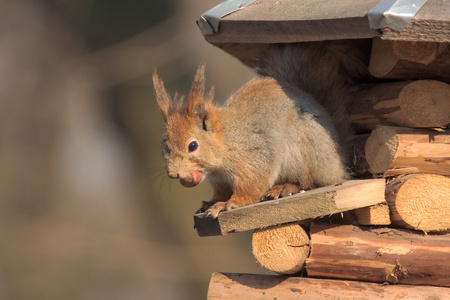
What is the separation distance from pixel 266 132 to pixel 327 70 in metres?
0.50

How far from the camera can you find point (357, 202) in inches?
86.4

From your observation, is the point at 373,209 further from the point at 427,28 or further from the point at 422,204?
the point at 427,28

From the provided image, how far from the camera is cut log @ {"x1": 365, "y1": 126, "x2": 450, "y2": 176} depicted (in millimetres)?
2355

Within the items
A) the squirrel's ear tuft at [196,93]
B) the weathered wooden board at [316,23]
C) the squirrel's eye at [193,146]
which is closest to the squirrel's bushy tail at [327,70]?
the weathered wooden board at [316,23]

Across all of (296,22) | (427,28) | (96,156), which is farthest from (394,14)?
(96,156)

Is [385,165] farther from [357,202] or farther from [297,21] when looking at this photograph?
[297,21]

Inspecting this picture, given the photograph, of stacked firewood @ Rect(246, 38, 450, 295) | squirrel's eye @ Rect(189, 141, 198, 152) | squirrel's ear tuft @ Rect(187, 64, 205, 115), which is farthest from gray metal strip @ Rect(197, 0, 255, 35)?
stacked firewood @ Rect(246, 38, 450, 295)

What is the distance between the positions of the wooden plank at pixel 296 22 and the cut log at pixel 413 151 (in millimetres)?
517

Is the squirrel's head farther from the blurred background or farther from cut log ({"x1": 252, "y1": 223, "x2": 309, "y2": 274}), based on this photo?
the blurred background

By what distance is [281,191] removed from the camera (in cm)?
248

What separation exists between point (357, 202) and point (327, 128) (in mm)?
456

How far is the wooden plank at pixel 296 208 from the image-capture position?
210cm

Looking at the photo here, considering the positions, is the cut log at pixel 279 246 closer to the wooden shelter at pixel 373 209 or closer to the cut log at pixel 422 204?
the wooden shelter at pixel 373 209

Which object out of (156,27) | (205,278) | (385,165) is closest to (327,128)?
(385,165)
